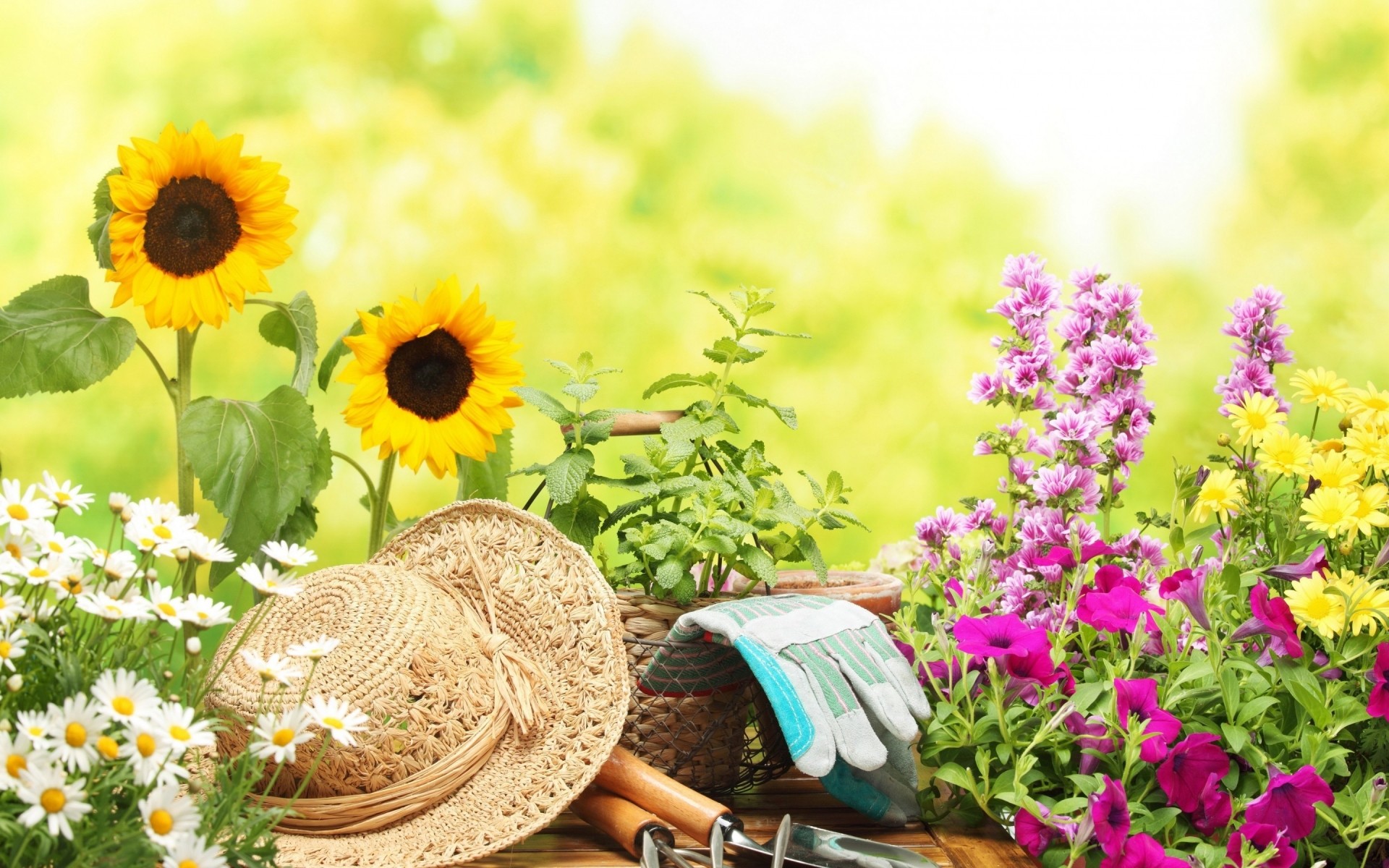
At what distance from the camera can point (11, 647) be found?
0.69 metres

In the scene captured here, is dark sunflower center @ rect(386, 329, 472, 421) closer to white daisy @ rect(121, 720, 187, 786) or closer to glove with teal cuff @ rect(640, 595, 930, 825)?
glove with teal cuff @ rect(640, 595, 930, 825)

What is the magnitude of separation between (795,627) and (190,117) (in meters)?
1.34

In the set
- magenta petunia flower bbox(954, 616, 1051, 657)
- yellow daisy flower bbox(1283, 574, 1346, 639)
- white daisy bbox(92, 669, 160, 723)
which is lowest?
white daisy bbox(92, 669, 160, 723)

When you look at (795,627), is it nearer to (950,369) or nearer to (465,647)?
(465,647)

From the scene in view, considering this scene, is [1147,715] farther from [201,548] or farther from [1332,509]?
[201,548]

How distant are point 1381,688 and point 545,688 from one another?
0.70 m

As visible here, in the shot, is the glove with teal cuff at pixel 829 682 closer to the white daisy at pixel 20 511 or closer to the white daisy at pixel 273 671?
the white daisy at pixel 273 671

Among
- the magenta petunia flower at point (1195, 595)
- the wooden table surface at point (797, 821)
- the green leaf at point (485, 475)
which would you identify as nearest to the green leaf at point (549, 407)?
the green leaf at point (485, 475)

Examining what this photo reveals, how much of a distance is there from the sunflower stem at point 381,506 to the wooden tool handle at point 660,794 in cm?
51

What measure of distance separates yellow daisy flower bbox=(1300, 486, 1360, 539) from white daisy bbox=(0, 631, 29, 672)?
3.11 feet

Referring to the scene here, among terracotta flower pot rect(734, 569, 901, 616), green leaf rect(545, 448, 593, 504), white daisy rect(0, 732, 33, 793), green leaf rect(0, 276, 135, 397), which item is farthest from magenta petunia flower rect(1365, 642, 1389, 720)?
green leaf rect(0, 276, 135, 397)

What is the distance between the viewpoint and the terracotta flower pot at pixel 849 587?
1.24 m

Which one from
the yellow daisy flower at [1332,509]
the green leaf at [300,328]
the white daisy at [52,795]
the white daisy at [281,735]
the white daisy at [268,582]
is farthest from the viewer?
the green leaf at [300,328]

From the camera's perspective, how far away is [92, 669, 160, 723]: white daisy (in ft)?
2.12
